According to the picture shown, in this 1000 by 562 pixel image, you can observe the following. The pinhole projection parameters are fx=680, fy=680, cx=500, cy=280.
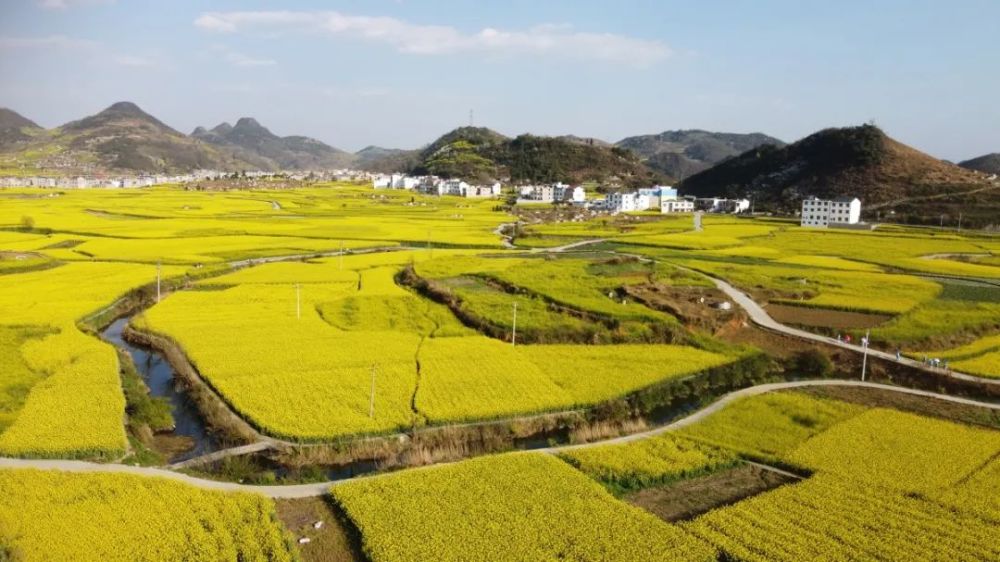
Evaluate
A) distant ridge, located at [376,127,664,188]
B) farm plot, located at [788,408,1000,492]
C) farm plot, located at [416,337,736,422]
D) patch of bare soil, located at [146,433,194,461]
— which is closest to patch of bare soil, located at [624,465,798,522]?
farm plot, located at [788,408,1000,492]

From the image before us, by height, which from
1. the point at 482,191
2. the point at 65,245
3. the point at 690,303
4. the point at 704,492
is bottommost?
the point at 704,492

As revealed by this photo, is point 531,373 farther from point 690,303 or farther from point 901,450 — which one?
point 690,303

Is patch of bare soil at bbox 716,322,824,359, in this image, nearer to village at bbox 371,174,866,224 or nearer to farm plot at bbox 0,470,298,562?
farm plot at bbox 0,470,298,562

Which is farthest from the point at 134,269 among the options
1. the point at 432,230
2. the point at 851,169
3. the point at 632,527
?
the point at 851,169

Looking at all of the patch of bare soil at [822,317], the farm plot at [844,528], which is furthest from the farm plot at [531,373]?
the patch of bare soil at [822,317]

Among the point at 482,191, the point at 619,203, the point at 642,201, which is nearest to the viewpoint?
the point at 619,203

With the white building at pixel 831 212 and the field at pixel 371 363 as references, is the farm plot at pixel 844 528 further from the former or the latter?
the white building at pixel 831 212

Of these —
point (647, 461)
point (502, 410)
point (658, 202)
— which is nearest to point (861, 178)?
point (658, 202)
